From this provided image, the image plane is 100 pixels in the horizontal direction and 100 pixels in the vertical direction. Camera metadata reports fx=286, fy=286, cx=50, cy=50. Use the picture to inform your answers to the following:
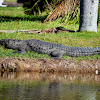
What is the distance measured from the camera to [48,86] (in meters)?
6.63

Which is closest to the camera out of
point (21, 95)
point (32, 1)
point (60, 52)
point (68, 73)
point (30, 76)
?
point (21, 95)

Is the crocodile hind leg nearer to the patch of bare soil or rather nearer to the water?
the patch of bare soil

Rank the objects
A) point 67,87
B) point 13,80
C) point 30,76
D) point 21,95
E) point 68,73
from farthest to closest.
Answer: point 68,73 → point 30,76 → point 13,80 → point 67,87 → point 21,95

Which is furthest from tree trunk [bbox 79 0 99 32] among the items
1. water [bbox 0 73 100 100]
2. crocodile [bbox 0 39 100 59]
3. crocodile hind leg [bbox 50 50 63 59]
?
water [bbox 0 73 100 100]

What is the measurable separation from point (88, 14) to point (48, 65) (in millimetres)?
5283

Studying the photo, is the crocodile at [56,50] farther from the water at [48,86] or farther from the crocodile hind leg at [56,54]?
the water at [48,86]

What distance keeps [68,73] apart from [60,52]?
47.5 inches

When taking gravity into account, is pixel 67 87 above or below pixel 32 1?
below

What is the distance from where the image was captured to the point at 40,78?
755 centimetres

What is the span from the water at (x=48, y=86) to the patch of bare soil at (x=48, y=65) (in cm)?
33

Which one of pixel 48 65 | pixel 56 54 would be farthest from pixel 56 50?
pixel 48 65

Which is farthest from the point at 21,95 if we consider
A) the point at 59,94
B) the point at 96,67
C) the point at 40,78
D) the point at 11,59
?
the point at 96,67

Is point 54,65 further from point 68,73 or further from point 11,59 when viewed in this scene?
point 11,59

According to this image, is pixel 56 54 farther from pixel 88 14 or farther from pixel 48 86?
pixel 88 14
